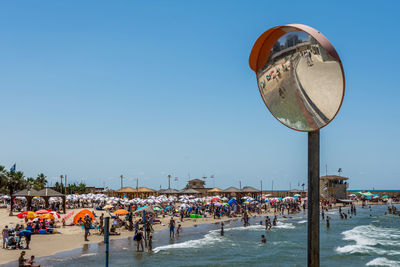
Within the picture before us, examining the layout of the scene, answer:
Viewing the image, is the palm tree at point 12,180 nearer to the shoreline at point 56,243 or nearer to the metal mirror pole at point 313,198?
the shoreline at point 56,243

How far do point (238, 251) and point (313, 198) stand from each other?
21442 millimetres

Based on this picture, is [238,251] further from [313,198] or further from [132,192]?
[132,192]

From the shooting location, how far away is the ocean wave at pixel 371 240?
24328mm

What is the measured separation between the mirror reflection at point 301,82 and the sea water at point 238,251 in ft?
55.1

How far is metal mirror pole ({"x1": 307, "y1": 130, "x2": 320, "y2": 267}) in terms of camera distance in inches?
112

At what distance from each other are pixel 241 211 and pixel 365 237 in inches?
818

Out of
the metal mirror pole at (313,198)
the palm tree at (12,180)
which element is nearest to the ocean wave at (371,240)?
the metal mirror pole at (313,198)

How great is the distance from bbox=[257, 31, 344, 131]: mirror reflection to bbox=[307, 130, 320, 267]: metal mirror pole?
0.16 m

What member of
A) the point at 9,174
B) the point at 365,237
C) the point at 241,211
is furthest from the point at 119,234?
the point at 9,174

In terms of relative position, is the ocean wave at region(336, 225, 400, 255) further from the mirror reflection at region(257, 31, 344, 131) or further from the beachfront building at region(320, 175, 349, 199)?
the beachfront building at region(320, 175, 349, 199)

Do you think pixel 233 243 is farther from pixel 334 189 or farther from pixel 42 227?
pixel 334 189

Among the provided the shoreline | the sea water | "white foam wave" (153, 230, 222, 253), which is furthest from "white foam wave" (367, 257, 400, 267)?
the shoreline

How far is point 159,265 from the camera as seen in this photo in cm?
1795

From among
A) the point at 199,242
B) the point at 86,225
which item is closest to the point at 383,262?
the point at 199,242
